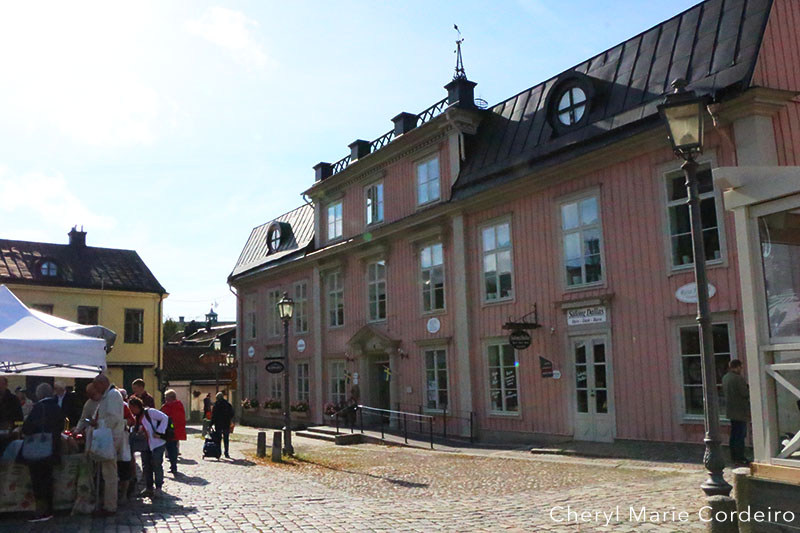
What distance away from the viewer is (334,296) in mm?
26609

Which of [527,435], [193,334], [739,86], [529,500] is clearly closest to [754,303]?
[529,500]

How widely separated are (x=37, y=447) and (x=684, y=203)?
39.0ft

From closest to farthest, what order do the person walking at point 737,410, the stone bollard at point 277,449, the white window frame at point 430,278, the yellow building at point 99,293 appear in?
1. the person walking at point 737,410
2. the stone bollard at point 277,449
3. the white window frame at point 430,278
4. the yellow building at point 99,293

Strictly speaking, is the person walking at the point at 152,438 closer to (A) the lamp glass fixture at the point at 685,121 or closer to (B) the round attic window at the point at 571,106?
(A) the lamp glass fixture at the point at 685,121

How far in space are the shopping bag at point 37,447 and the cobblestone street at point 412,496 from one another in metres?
0.77

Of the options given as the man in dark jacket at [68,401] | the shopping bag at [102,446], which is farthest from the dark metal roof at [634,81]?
the shopping bag at [102,446]

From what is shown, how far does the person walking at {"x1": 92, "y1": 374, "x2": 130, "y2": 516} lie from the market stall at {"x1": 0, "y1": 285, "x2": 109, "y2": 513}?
0.25 metres

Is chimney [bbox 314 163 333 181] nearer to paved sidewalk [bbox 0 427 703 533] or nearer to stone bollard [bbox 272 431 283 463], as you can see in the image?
stone bollard [bbox 272 431 283 463]

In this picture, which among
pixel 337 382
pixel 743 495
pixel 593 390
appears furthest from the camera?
pixel 337 382

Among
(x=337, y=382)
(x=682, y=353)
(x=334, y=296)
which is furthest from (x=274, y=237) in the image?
(x=682, y=353)

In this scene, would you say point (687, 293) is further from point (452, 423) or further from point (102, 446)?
point (102, 446)

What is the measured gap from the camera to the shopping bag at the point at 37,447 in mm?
8945

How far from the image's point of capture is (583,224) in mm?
16516

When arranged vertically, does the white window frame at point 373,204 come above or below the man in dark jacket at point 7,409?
above
